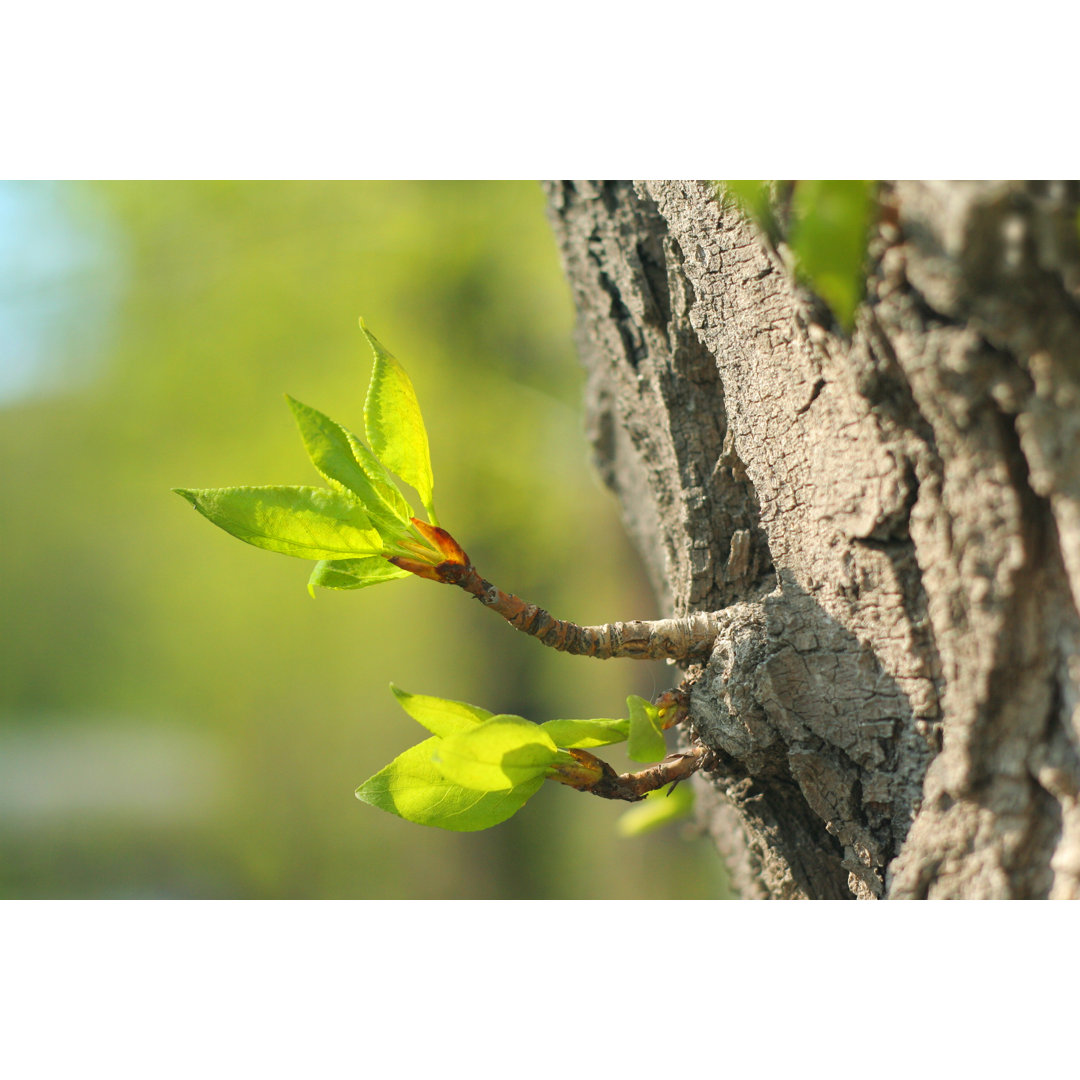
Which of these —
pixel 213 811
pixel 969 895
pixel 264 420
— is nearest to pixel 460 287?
pixel 264 420

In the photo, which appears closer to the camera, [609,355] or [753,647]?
[753,647]

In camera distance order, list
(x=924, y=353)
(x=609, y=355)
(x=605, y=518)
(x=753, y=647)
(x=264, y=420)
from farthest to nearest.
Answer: (x=605, y=518)
(x=264, y=420)
(x=609, y=355)
(x=753, y=647)
(x=924, y=353)

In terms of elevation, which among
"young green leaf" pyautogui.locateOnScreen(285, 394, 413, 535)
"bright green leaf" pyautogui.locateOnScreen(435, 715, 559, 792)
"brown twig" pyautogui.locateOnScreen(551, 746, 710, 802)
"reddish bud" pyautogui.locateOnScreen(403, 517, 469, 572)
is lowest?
"brown twig" pyautogui.locateOnScreen(551, 746, 710, 802)

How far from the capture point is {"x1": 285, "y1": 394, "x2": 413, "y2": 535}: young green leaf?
32cm

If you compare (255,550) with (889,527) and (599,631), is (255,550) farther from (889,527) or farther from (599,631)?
(889,527)

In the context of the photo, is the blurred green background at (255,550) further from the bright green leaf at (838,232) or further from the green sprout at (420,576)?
the bright green leaf at (838,232)

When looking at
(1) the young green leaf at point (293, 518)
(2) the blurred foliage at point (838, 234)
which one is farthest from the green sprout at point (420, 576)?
(2) the blurred foliage at point (838, 234)

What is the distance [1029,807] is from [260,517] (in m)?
0.32

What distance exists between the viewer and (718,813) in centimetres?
61

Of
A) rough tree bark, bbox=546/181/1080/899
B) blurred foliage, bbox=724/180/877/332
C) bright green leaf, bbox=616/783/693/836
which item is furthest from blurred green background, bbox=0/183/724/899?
blurred foliage, bbox=724/180/877/332

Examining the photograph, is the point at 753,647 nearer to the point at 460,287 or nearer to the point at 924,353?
the point at 924,353

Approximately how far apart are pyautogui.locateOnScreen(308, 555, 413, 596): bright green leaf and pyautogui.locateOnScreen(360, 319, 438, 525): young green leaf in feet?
0.11

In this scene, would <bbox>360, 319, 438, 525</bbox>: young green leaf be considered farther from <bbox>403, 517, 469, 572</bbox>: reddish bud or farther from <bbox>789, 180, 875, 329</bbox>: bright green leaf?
<bbox>789, 180, 875, 329</bbox>: bright green leaf

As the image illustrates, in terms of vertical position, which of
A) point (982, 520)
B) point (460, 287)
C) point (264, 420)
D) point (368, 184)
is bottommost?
point (982, 520)
